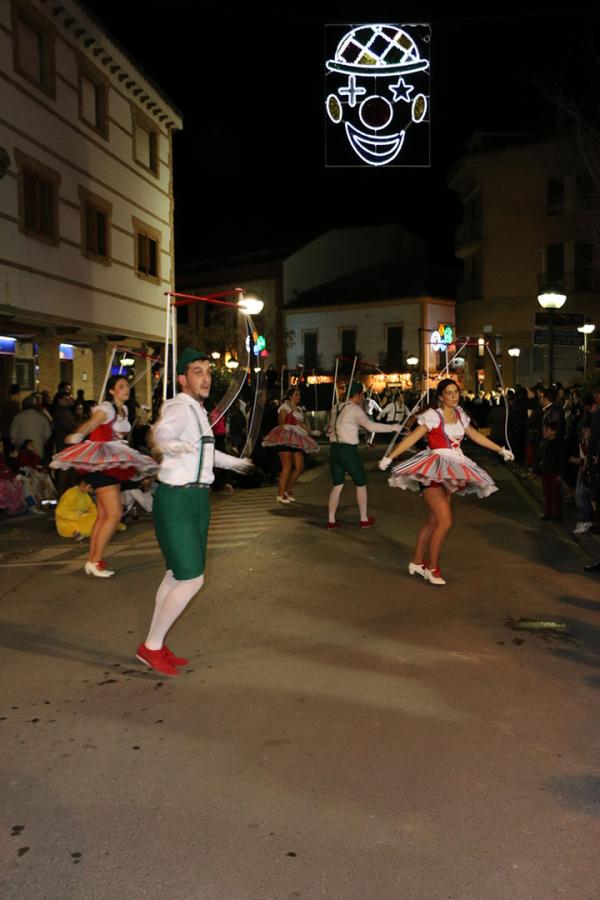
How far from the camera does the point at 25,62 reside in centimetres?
1842

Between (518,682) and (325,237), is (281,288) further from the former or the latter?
(518,682)

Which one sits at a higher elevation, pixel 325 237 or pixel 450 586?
pixel 325 237

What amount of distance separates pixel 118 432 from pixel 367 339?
5013 cm

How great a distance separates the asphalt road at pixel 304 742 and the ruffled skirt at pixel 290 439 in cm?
566

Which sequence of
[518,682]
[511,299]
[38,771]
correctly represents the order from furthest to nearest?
[511,299] → [518,682] → [38,771]

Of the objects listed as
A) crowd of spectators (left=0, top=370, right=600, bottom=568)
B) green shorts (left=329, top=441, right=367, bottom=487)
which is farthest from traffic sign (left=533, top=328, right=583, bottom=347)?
green shorts (left=329, top=441, right=367, bottom=487)

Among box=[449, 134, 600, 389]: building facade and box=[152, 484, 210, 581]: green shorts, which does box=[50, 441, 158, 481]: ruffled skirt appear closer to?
box=[152, 484, 210, 581]: green shorts

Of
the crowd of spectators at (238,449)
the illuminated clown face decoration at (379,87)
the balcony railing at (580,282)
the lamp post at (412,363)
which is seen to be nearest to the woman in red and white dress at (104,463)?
the crowd of spectators at (238,449)

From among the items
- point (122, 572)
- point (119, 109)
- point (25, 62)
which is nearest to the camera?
point (122, 572)

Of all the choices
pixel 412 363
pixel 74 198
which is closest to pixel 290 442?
pixel 74 198

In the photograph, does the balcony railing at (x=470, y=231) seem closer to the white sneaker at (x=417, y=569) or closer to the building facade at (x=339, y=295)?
the building facade at (x=339, y=295)

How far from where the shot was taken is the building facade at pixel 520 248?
42688mm

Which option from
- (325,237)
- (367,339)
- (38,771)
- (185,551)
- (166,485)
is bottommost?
(38,771)

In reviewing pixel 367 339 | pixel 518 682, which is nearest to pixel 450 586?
pixel 518 682
